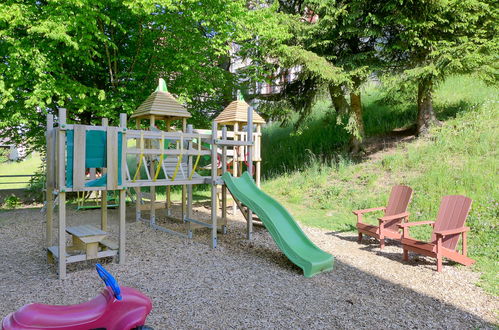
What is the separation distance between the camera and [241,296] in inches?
173

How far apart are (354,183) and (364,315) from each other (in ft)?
A: 26.0

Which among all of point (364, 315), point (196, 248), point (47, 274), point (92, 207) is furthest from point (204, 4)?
point (364, 315)

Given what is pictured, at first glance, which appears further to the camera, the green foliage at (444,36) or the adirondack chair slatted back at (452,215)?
the green foliage at (444,36)

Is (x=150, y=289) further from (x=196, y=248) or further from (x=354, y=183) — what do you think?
(x=354, y=183)

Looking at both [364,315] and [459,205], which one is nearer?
[364,315]

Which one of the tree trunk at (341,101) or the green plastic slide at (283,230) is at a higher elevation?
the tree trunk at (341,101)

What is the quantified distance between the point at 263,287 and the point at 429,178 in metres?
7.08

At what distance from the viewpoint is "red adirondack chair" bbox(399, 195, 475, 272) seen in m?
5.46

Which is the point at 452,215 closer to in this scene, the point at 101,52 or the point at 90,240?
the point at 90,240

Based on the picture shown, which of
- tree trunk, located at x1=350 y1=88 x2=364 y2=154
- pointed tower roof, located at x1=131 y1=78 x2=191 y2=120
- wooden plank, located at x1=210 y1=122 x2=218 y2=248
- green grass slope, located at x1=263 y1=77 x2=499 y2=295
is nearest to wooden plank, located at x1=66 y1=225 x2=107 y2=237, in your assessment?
wooden plank, located at x1=210 y1=122 x2=218 y2=248

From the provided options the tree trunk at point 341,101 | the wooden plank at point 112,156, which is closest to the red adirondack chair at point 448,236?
the wooden plank at point 112,156

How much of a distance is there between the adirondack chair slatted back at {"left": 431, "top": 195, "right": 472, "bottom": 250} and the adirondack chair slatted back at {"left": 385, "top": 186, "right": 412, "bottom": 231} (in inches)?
33.4

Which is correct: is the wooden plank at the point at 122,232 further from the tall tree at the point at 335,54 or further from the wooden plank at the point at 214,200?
the tall tree at the point at 335,54

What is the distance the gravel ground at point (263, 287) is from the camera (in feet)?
12.6
